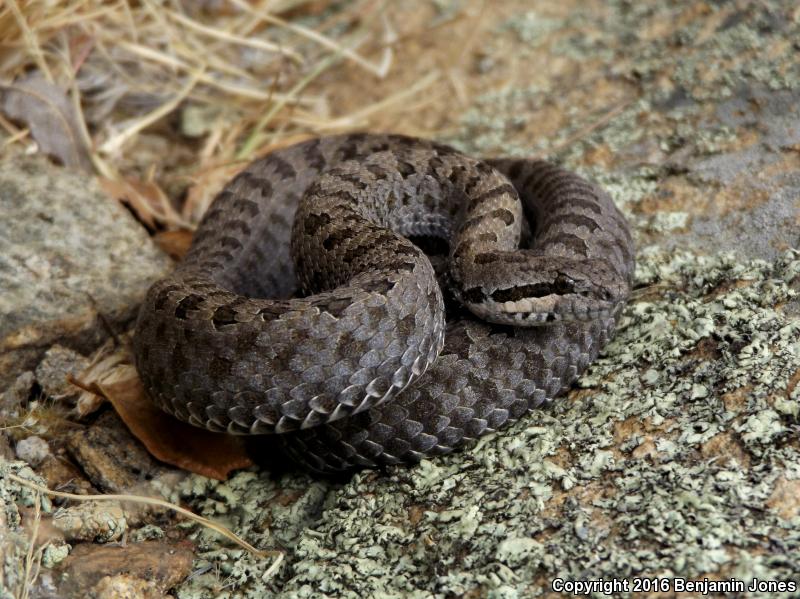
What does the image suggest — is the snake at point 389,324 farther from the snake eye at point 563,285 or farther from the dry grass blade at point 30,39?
the dry grass blade at point 30,39

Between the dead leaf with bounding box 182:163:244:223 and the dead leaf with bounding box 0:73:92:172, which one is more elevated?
the dead leaf with bounding box 0:73:92:172

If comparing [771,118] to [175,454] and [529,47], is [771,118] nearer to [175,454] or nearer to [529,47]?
[529,47]

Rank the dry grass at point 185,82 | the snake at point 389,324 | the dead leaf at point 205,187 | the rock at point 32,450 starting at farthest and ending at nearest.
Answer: the dead leaf at point 205,187
the dry grass at point 185,82
the rock at point 32,450
the snake at point 389,324

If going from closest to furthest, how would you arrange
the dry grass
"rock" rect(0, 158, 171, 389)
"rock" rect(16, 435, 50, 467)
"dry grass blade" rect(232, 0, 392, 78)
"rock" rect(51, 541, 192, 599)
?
"rock" rect(51, 541, 192, 599), "rock" rect(16, 435, 50, 467), "rock" rect(0, 158, 171, 389), the dry grass, "dry grass blade" rect(232, 0, 392, 78)

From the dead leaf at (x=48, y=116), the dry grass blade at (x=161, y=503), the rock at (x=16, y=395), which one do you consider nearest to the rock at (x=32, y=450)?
the rock at (x=16, y=395)

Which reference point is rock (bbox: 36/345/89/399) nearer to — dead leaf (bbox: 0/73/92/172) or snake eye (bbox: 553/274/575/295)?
dead leaf (bbox: 0/73/92/172)

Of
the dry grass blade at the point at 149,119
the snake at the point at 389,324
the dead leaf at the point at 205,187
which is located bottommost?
the snake at the point at 389,324

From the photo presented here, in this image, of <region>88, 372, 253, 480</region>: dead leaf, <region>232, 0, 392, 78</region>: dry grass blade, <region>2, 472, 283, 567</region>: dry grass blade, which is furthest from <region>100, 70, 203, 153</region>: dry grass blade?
<region>2, 472, 283, 567</region>: dry grass blade

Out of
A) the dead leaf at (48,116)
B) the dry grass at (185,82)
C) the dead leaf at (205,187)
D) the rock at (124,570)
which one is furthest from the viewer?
the dead leaf at (205,187)
